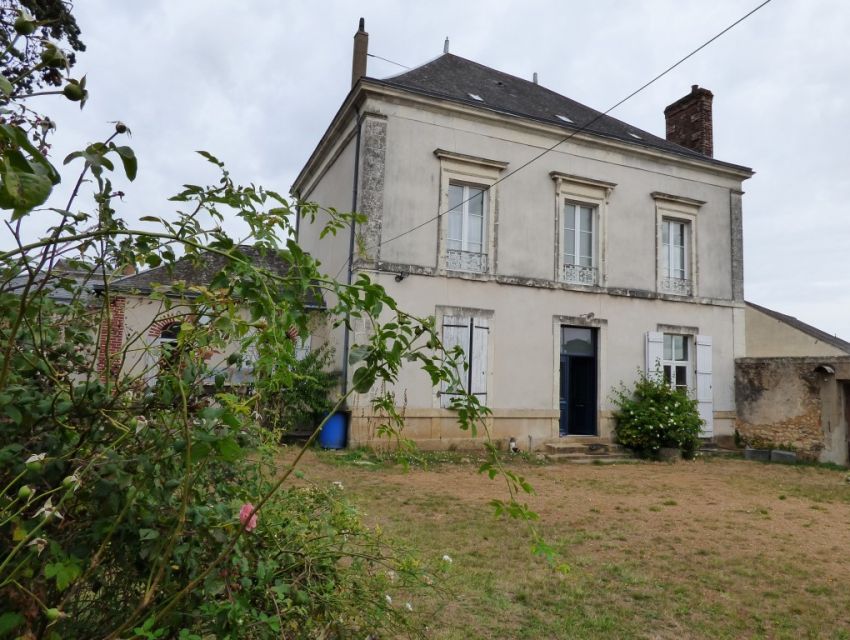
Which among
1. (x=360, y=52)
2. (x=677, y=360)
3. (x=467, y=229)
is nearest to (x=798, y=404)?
(x=677, y=360)

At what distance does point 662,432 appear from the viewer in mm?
10953

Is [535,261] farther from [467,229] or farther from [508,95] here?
[508,95]

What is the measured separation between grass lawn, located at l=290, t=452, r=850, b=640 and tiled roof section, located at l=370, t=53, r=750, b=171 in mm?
6824

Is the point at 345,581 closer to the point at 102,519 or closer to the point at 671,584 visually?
the point at 102,519

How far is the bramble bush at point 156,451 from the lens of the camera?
111 cm

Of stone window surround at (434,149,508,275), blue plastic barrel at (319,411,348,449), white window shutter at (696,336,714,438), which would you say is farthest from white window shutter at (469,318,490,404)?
white window shutter at (696,336,714,438)

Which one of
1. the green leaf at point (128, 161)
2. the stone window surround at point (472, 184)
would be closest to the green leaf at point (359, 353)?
the green leaf at point (128, 161)

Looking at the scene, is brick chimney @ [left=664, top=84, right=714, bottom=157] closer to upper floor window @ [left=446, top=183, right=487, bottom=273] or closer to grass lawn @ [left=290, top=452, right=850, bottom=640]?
upper floor window @ [left=446, top=183, right=487, bottom=273]

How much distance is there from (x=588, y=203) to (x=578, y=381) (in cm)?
370

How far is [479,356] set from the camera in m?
10.7

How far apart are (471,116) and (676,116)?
6.67 meters

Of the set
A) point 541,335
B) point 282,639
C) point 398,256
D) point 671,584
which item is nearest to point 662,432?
point 541,335

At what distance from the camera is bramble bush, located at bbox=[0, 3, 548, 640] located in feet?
3.63

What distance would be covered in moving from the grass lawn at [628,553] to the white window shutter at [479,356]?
2516 millimetres
